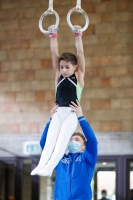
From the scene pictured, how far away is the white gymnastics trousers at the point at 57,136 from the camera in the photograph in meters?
2.94

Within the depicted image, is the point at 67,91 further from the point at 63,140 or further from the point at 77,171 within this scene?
the point at 77,171

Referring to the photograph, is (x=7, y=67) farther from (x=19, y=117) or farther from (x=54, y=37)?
(x=54, y=37)

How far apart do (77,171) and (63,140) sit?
324 millimetres

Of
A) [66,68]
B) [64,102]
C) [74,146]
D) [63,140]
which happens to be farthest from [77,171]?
[66,68]

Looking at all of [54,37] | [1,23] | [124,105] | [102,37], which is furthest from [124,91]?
[54,37]

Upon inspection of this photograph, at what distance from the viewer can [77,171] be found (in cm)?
321

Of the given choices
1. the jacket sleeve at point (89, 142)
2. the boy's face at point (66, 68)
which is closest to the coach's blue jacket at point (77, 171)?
the jacket sleeve at point (89, 142)

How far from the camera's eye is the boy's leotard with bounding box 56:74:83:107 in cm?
310

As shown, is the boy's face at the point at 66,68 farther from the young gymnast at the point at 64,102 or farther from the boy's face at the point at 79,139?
the boy's face at the point at 79,139

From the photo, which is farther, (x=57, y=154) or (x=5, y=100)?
(x=5, y=100)

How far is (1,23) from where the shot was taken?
748 cm

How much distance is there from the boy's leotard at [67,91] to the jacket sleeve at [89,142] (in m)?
0.15

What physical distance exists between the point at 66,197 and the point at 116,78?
4012 mm

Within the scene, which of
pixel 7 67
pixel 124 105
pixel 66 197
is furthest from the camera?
pixel 7 67
